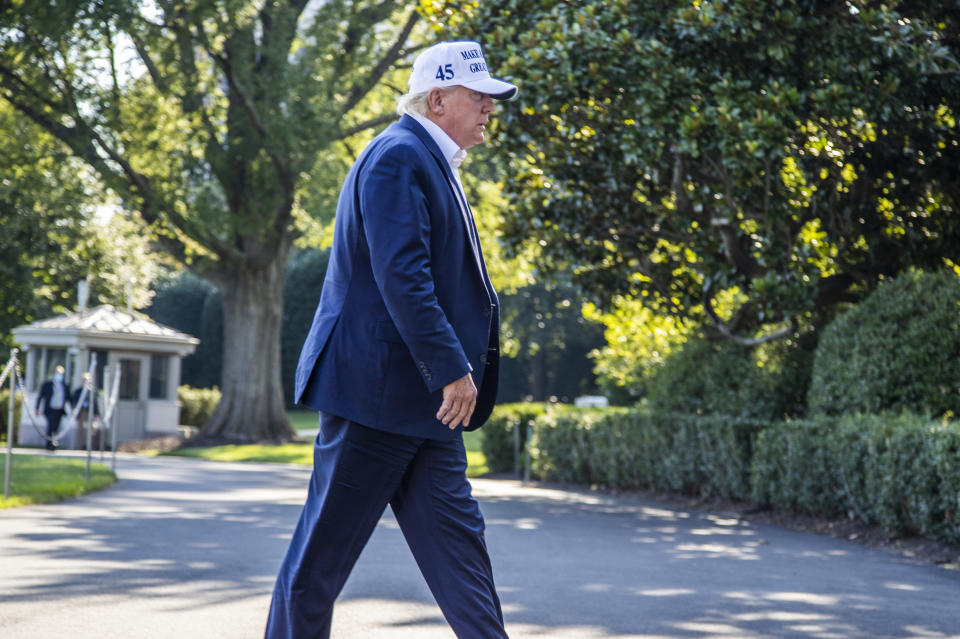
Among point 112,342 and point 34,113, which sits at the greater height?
point 34,113

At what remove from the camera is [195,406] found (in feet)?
116

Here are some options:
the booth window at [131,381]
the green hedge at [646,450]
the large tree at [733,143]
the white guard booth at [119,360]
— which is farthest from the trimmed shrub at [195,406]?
the large tree at [733,143]

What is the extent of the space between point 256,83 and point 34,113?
4.35 m

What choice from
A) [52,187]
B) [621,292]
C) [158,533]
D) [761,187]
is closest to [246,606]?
[158,533]

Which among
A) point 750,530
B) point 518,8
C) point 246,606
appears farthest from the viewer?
point 518,8

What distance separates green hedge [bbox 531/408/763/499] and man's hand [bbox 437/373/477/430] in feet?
31.0

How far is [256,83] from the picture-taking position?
925 inches

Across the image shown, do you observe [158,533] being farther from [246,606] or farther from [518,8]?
[518,8]

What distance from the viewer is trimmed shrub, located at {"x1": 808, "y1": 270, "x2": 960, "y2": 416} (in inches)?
409

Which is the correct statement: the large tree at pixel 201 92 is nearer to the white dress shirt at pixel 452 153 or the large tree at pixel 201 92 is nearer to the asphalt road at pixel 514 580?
the asphalt road at pixel 514 580

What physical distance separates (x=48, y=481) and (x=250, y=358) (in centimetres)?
Answer: 1484

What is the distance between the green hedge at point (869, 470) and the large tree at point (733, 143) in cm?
150

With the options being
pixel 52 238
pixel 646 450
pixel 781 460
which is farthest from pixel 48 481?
pixel 52 238

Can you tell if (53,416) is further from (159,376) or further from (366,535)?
(366,535)
